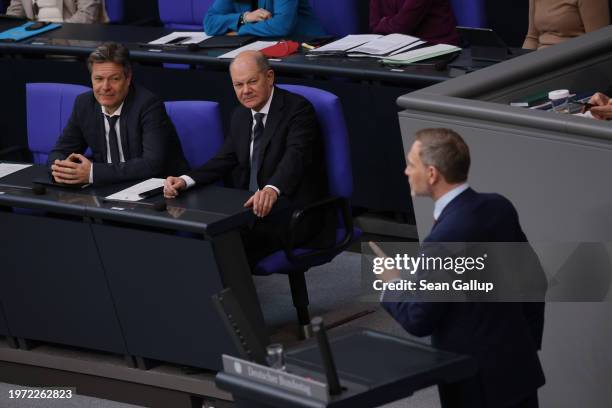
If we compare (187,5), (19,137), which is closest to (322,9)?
(187,5)

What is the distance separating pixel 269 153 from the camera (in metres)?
4.93

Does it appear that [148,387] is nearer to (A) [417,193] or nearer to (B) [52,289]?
(B) [52,289]

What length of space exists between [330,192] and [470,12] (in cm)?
189

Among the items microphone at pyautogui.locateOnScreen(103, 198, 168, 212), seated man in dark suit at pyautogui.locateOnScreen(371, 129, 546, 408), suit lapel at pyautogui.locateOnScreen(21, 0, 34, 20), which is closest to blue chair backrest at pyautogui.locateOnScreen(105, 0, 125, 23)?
suit lapel at pyautogui.locateOnScreen(21, 0, 34, 20)

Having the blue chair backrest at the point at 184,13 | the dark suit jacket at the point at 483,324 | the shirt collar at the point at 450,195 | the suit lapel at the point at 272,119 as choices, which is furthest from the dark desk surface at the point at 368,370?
the blue chair backrest at the point at 184,13

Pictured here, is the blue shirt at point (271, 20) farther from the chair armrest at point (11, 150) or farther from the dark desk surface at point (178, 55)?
the chair armrest at point (11, 150)

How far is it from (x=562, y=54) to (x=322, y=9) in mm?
2653

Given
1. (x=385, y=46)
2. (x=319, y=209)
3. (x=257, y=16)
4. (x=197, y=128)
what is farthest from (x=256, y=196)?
(x=257, y=16)

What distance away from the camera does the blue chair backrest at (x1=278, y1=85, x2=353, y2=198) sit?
16.0 ft

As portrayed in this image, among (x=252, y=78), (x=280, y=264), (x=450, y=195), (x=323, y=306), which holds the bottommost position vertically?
(x=323, y=306)

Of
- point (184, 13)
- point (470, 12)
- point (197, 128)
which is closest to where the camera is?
point (197, 128)

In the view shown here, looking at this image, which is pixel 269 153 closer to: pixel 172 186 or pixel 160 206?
pixel 172 186

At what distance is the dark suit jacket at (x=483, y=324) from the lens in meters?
3.06

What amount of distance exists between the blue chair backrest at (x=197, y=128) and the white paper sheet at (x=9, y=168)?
0.67m
